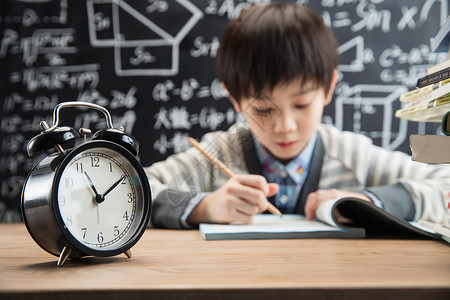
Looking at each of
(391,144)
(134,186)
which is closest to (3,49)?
(134,186)

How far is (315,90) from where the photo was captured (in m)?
1.55

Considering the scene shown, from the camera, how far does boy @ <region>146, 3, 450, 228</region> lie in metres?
1.21

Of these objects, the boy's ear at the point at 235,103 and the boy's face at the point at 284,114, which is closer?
the boy's face at the point at 284,114

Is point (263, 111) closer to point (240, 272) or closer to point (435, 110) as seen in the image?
point (435, 110)

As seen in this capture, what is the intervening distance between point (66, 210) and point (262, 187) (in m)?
0.62

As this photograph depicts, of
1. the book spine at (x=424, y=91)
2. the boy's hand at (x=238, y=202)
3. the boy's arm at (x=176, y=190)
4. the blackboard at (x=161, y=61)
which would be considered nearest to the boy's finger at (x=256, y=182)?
the boy's hand at (x=238, y=202)

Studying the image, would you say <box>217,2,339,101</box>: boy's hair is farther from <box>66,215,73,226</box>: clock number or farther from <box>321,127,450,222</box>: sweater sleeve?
<box>66,215,73,226</box>: clock number

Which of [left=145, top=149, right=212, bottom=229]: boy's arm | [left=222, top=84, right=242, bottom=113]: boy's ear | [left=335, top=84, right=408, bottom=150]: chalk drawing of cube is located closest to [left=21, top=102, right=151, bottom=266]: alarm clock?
[left=145, top=149, right=212, bottom=229]: boy's arm

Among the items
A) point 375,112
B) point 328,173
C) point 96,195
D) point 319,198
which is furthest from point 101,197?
point 375,112

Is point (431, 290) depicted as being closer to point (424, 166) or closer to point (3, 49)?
point (424, 166)

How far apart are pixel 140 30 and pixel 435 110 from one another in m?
1.23

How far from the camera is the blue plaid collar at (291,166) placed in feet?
5.41

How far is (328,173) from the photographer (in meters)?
1.66

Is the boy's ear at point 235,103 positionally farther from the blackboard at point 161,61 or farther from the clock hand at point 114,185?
the clock hand at point 114,185
